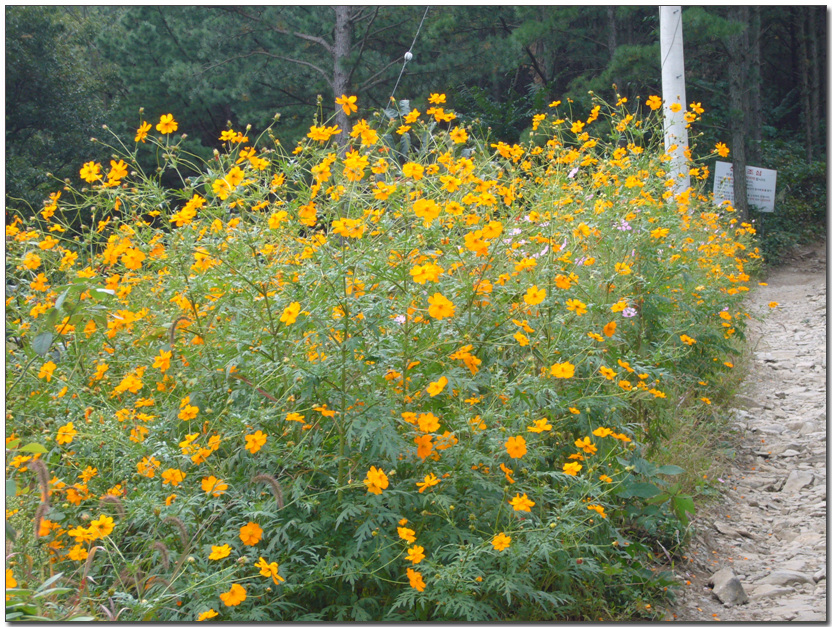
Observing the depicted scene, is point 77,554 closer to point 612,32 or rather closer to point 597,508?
point 597,508

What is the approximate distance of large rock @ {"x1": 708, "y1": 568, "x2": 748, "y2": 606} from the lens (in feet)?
6.43

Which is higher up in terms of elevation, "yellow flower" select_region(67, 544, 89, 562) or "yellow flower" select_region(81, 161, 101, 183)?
"yellow flower" select_region(81, 161, 101, 183)

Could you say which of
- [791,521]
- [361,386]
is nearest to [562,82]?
[791,521]

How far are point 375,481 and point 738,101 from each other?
27.8 feet

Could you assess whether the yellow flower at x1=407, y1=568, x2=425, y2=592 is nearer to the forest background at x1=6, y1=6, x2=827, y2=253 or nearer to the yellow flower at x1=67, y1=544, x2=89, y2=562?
the yellow flower at x1=67, y1=544, x2=89, y2=562

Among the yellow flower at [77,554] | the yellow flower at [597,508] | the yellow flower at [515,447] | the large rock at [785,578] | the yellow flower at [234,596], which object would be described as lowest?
the large rock at [785,578]

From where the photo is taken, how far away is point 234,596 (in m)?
1.30

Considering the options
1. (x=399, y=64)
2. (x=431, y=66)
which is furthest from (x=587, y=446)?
(x=431, y=66)

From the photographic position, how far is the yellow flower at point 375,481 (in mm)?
1424

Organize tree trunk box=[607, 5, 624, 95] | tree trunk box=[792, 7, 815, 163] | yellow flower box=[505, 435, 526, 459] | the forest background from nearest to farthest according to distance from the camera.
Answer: yellow flower box=[505, 435, 526, 459] → the forest background → tree trunk box=[792, 7, 815, 163] → tree trunk box=[607, 5, 624, 95]

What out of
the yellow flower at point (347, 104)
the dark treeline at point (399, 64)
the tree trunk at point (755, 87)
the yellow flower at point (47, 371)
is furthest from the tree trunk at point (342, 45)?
A: the yellow flower at point (47, 371)

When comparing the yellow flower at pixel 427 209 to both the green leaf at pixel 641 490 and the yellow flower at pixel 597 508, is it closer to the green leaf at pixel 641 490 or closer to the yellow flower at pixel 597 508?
the yellow flower at pixel 597 508

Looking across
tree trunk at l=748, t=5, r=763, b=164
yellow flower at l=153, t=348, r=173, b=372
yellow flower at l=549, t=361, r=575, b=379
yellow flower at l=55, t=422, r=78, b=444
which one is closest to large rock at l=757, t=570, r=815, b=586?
yellow flower at l=549, t=361, r=575, b=379

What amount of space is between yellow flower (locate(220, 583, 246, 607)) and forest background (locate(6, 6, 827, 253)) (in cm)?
828
